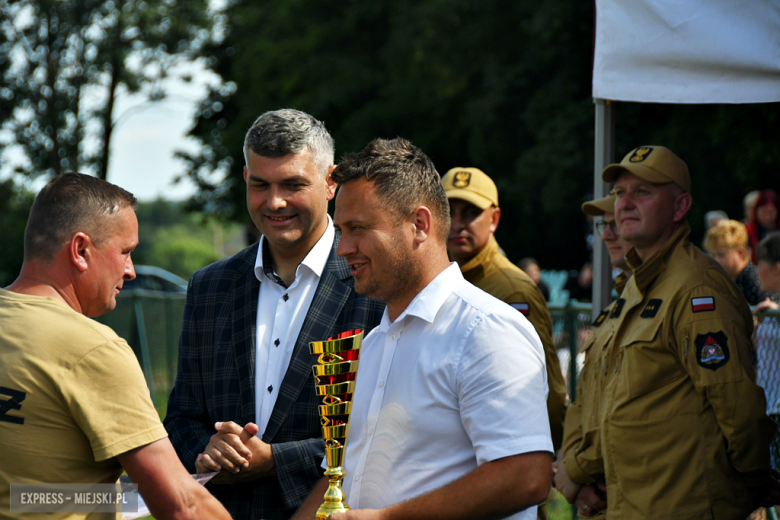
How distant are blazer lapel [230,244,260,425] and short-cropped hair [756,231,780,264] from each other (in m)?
2.69

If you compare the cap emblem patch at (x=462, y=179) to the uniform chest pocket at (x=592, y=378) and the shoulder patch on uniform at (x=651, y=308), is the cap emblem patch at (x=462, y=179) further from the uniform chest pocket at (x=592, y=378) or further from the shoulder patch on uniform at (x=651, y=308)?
the shoulder patch on uniform at (x=651, y=308)

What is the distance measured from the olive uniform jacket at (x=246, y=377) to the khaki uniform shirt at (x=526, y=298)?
1.61 metres

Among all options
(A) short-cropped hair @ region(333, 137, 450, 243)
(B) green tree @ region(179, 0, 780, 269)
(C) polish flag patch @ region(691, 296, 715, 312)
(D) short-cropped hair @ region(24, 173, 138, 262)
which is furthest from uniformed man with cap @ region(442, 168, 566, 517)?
(B) green tree @ region(179, 0, 780, 269)

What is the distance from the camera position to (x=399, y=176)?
7.83ft

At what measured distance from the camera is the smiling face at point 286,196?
10.4 feet

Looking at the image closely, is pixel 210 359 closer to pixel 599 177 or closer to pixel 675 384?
pixel 675 384

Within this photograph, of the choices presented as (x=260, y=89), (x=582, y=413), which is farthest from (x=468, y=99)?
(x=582, y=413)

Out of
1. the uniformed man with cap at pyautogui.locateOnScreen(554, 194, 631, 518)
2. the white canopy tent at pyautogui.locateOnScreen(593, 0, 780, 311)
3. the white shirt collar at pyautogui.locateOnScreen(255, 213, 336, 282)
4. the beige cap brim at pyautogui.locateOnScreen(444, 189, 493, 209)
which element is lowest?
the uniformed man with cap at pyautogui.locateOnScreen(554, 194, 631, 518)

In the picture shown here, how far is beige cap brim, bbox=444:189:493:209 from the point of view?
16.1 ft

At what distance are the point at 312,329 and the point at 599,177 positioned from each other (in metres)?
2.02

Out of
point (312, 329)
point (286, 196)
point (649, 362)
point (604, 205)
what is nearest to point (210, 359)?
point (312, 329)

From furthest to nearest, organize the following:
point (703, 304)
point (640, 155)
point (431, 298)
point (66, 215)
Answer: point (640, 155) < point (703, 304) < point (66, 215) < point (431, 298)

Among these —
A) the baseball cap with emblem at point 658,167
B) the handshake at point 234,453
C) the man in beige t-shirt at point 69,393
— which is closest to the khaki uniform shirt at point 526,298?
the baseball cap with emblem at point 658,167

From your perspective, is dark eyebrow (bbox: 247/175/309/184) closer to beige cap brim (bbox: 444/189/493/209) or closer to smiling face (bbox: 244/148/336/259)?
smiling face (bbox: 244/148/336/259)
